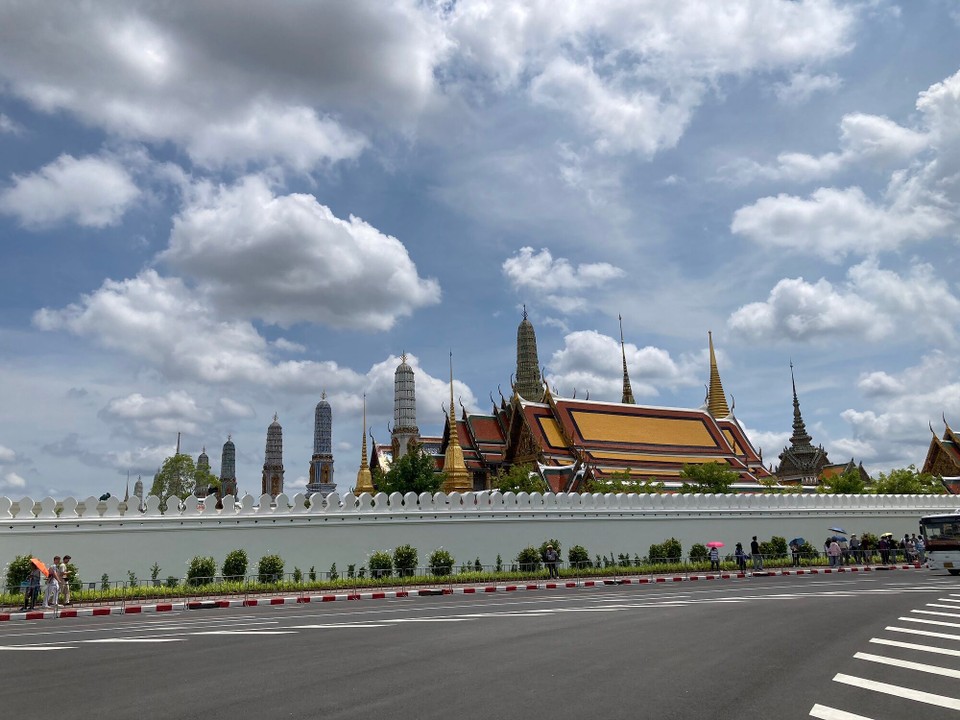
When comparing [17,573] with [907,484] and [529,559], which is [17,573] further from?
[907,484]

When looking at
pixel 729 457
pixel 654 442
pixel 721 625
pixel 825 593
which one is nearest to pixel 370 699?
pixel 721 625

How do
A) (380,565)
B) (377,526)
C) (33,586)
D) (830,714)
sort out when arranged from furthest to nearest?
1. (377,526)
2. (380,565)
3. (33,586)
4. (830,714)

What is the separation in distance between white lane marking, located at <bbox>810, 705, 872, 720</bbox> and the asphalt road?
0.02 metres

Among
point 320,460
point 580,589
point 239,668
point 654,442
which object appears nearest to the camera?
point 239,668

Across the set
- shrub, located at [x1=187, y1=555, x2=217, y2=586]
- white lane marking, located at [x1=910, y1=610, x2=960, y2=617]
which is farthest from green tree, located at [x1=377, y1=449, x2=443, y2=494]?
white lane marking, located at [x1=910, y1=610, x2=960, y2=617]

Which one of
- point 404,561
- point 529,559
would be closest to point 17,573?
point 404,561

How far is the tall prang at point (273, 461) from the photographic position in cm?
10906

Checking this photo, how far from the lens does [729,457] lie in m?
43.9

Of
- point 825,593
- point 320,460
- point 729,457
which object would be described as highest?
point 320,460

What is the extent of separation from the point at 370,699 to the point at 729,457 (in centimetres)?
4073

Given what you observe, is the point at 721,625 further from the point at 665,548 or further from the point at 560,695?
the point at 665,548

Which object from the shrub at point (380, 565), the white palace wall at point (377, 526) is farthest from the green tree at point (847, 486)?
the shrub at point (380, 565)

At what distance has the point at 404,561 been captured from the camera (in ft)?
65.7

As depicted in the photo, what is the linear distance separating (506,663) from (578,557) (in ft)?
50.8
